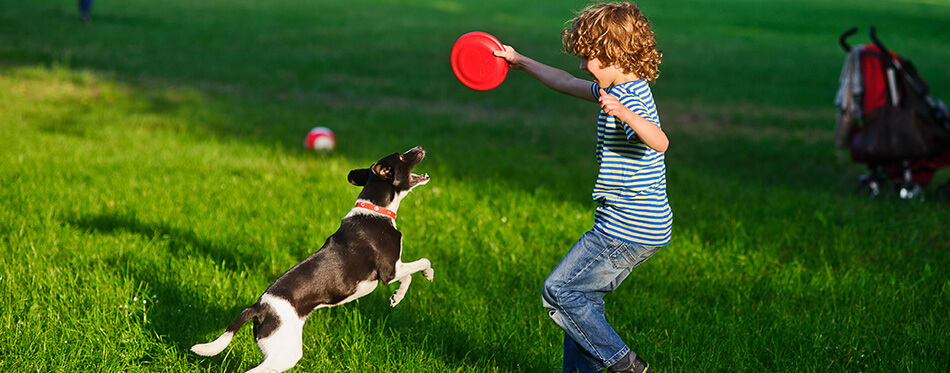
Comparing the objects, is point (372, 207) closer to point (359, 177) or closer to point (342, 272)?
point (359, 177)

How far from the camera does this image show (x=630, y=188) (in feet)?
10.4

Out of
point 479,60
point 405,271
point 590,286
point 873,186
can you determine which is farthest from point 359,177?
point 873,186

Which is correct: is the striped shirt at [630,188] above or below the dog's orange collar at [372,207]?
above

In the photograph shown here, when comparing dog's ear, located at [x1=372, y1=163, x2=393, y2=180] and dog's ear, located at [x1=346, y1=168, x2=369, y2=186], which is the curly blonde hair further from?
dog's ear, located at [x1=346, y1=168, x2=369, y2=186]

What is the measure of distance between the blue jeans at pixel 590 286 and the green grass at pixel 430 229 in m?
0.67

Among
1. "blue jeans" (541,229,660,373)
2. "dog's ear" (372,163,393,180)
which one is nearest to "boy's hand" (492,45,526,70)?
"dog's ear" (372,163,393,180)

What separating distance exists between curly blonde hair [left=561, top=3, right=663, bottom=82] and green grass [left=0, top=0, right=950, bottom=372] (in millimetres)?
515

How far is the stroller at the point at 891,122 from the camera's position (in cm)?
736

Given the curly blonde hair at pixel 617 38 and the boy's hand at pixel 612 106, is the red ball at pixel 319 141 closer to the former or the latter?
the curly blonde hair at pixel 617 38

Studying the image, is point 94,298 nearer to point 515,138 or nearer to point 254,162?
point 254,162

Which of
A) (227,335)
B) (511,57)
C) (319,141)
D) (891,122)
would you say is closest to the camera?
(227,335)

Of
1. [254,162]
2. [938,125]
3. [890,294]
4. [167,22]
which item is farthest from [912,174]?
[167,22]

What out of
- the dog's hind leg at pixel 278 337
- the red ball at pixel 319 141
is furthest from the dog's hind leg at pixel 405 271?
the red ball at pixel 319 141

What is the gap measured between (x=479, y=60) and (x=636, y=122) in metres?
1.03
